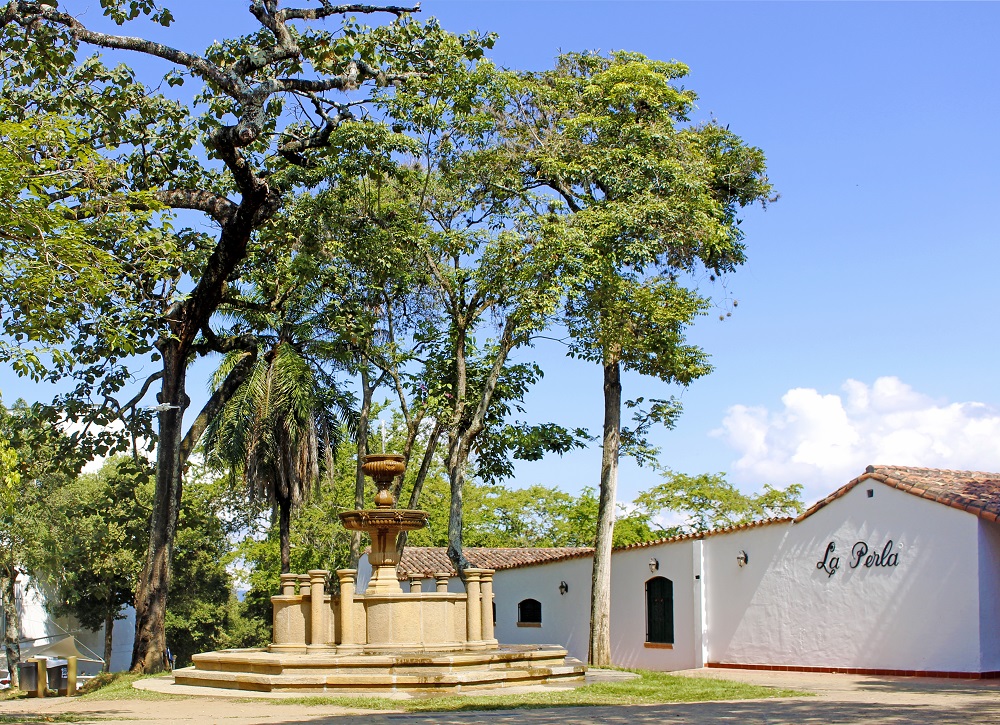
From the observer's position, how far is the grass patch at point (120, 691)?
1461 cm

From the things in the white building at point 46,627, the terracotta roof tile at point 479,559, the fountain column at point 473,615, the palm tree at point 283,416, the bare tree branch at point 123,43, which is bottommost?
the white building at point 46,627

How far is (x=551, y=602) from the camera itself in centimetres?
2830

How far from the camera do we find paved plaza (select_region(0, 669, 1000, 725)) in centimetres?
1062

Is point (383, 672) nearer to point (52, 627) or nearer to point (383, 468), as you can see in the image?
point (383, 468)

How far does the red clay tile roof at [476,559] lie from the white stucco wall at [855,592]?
8248mm

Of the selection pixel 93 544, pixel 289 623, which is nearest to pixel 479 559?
pixel 289 623

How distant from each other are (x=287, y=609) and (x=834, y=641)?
969cm

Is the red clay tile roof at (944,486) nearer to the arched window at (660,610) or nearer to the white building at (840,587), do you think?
the white building at (840,587)

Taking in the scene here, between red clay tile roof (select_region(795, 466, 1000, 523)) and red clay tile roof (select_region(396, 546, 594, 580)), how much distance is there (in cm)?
1165

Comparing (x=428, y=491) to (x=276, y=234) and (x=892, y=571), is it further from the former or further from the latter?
(x=892, y=571)

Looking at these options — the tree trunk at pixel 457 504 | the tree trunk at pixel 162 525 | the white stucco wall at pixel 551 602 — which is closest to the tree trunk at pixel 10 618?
the white stucco wall at pixel 551 602

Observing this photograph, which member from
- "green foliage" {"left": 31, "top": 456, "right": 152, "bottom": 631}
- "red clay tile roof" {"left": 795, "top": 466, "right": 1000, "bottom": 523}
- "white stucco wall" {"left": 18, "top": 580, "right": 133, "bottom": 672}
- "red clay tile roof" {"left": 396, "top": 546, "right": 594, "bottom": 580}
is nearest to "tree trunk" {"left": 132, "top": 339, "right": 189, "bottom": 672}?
"red clay tile roof" {"left": 396, "top": 546, "right": 594, "bottom": 580}

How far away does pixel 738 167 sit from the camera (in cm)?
2422

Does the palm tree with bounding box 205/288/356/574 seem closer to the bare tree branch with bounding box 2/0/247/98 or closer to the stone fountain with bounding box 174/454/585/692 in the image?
the stone fountain with bounding box 174/454/585/692
